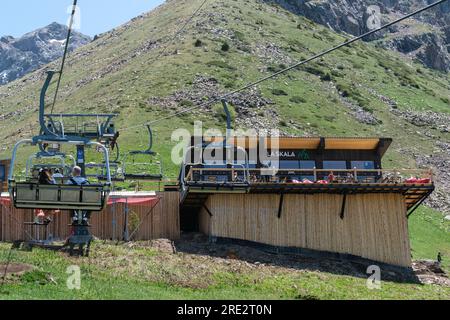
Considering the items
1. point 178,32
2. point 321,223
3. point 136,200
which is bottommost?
point 321,223

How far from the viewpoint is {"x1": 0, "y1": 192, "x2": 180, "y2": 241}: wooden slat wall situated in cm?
3003

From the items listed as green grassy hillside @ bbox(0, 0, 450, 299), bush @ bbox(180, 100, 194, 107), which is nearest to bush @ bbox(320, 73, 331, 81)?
green grassy hillside @ bbox(0, 0, 450, 299)

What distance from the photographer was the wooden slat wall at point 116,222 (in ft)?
98.5

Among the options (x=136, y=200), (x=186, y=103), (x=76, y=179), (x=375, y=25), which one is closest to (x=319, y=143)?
(x=136, y=200)

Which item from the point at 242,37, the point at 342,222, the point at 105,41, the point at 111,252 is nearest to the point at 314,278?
the point at 342,222

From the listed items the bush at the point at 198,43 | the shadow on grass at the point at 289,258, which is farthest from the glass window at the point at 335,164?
the bush at the point at 198,43

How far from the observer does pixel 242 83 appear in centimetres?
8288

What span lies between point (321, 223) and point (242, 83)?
171ft

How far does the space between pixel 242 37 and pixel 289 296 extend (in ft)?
284

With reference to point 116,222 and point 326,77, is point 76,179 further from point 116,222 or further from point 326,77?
point 326,77

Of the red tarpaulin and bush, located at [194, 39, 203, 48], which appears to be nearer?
the red tarpaulin

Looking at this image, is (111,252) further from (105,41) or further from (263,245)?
(105,41)

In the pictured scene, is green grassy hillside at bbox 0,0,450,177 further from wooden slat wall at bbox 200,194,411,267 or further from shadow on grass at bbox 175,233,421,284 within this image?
shadow on grass at bbox 175,233,421,284

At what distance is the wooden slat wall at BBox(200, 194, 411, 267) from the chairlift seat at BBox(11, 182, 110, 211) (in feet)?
42.3
